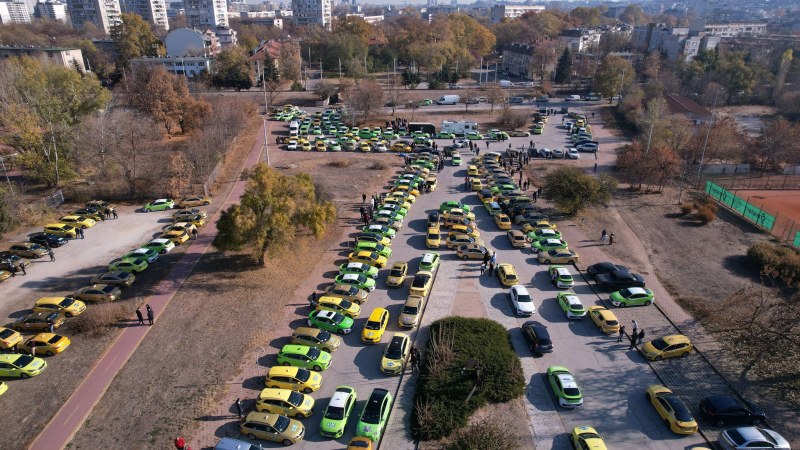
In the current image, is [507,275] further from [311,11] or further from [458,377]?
[311,11]

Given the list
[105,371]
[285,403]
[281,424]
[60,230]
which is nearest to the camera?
[281,424]

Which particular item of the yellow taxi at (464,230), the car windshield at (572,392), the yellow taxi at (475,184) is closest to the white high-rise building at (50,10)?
the yellow taxi at (475,184)

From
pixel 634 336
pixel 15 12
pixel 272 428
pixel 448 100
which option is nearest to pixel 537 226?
pixel 634 336

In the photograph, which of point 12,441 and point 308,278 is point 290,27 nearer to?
point 308,278

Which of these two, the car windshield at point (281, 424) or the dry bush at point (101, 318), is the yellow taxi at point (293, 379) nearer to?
the car windshield at point (281, 424)

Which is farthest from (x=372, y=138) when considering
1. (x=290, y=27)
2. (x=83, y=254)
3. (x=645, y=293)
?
(x=290, y=27)
